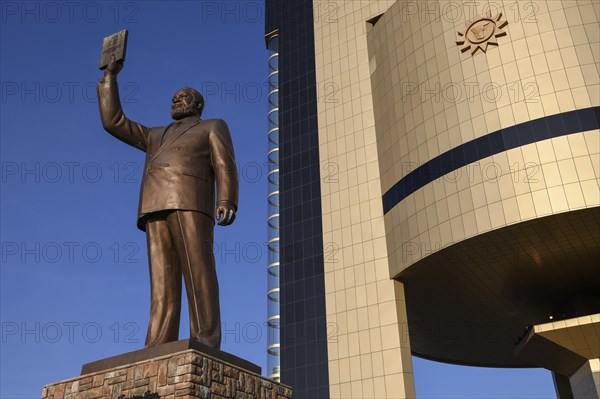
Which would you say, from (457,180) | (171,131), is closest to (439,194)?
(457,180)

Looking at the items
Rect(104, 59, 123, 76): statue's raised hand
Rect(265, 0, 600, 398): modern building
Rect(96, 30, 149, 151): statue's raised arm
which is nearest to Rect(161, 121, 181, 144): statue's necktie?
Rect(96, 30, 149, 151): statue's raised arm

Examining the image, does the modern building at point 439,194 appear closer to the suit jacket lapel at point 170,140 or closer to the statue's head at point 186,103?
the statue's head at point 186,103

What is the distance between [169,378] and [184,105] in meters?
4.31

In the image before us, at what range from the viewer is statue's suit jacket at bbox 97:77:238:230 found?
885cm

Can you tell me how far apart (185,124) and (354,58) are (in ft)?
99.0

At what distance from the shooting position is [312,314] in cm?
3438

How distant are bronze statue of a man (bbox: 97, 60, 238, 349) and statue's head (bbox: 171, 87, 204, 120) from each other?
6 cm

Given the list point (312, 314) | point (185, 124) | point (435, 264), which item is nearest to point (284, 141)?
point (312, 314)

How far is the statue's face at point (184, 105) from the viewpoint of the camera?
976cm

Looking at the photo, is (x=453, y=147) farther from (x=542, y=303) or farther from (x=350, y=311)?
(x=542, y=303)

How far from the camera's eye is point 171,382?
24.1 feet

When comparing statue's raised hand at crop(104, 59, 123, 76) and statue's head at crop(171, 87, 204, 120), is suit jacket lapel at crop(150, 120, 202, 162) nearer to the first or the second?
statue's head at crop(171, 87, 204, 120)

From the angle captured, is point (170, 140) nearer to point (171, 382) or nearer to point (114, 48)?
point (114, 48)

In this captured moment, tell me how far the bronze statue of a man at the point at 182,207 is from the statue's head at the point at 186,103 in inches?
2.5
